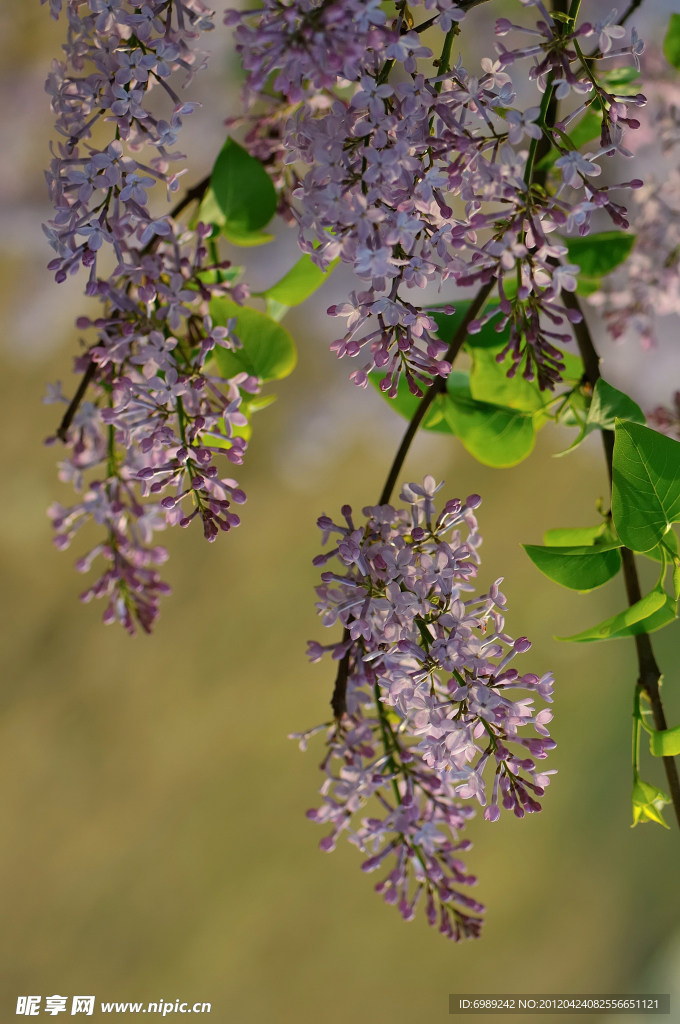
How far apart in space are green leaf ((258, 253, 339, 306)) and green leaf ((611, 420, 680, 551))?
204 mm

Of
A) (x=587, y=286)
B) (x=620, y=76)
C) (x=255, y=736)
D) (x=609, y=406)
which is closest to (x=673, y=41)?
(x=620, y=76)

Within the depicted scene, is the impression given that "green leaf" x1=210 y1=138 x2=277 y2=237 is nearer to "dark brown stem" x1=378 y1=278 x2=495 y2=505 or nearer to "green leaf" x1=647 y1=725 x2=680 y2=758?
"dark brown stem" x1=378 y1=278 x2=495 y2=505

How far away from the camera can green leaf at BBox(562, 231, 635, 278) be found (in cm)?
44

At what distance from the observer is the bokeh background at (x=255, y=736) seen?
2.65ft

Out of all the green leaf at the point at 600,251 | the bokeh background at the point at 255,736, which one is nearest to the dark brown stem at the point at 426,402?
the green leaf at the point at 600,251

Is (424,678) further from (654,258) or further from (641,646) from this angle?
(654,258)

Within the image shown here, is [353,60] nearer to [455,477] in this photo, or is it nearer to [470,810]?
[470,810]

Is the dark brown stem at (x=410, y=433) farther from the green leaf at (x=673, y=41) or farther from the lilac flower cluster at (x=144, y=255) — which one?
the green leaf at (x=673, y=41)

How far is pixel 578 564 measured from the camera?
1.17ft

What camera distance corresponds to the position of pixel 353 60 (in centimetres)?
23

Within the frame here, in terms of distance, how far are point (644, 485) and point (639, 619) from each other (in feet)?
0.19

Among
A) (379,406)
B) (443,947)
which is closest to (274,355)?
(379,406)

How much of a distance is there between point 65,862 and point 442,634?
2.46 feet

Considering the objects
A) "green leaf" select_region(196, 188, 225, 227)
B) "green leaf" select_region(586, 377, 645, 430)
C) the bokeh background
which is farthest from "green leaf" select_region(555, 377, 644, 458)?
the bokeh background
